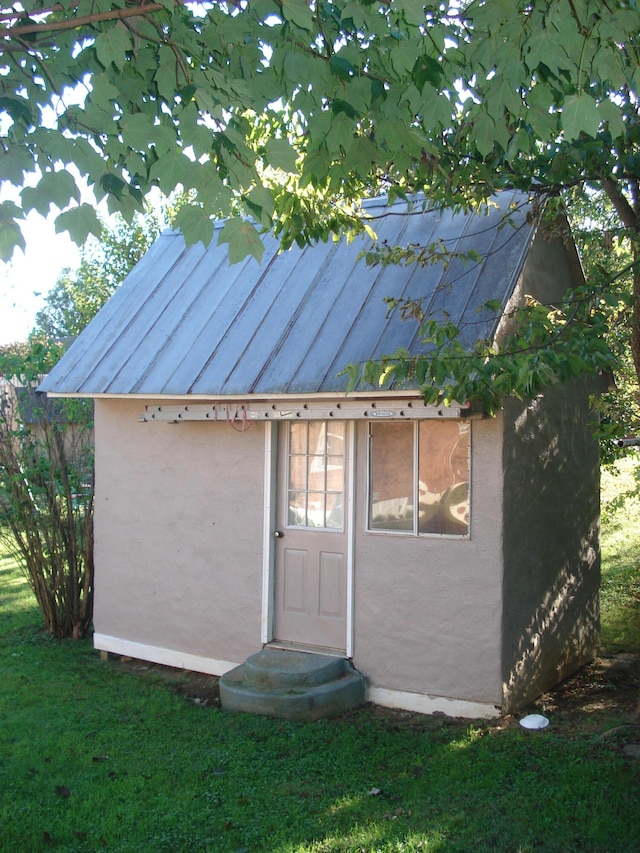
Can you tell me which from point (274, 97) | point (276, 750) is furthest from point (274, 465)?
point (274, 97)

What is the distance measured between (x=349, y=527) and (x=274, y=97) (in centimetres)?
445

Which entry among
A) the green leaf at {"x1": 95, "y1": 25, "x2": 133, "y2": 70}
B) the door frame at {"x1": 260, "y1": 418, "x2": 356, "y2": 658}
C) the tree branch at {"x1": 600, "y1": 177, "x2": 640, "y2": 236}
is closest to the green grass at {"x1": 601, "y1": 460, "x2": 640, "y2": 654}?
the tree branch at {"x1": 600, "y1": 177, "x2": 640, "y2": 236}

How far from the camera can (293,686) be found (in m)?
7.24

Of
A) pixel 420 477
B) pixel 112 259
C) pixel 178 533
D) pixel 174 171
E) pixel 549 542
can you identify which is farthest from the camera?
pixel 112 259

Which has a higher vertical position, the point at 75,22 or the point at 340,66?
the point at 75,22

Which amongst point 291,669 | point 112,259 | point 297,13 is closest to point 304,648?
point 291,669

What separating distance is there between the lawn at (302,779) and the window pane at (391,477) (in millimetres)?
1674

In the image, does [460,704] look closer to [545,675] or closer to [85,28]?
[545,675]

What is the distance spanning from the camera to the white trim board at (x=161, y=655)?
334 inches

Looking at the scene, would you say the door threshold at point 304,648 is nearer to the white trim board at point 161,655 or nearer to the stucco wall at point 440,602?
the stucco wall at point 440,602

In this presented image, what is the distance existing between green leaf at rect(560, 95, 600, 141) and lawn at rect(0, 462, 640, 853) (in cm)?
383

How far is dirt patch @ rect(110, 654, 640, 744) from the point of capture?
22.1 feet

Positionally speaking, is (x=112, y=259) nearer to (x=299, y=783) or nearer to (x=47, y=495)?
(x=47, y=495)

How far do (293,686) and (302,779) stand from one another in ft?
4.83
